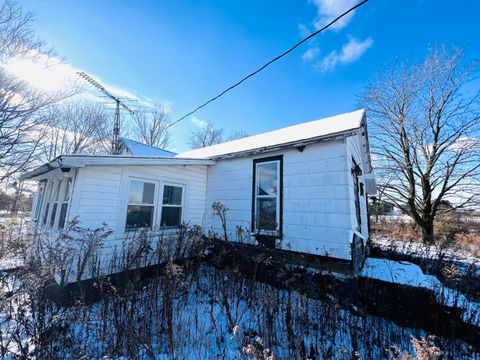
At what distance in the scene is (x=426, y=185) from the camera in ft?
42.2

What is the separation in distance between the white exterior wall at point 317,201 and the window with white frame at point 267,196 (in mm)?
167

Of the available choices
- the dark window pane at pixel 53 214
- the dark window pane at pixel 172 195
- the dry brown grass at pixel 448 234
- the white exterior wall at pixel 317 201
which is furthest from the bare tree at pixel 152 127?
the dry brown grass at pixel 448 234

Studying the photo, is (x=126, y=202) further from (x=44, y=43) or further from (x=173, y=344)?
(x=44, y=43)

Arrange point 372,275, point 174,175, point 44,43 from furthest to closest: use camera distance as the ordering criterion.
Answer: point 44,43, point 174,175, point 372,275

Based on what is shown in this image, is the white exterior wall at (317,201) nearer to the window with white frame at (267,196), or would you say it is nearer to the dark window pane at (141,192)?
the window with white frame at (267,196)

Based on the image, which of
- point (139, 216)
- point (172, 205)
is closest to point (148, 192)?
point (139, 216)

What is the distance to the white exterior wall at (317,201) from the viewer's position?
4.36 metres

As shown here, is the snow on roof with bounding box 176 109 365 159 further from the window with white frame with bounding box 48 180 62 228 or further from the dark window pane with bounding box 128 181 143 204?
the window with white frame with bounding box 48 180 62 228

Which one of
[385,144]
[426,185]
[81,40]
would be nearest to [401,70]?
[385,144]

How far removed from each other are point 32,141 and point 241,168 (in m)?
9.24

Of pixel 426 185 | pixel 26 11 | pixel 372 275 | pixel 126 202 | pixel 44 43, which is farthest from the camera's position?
pixel 426 185

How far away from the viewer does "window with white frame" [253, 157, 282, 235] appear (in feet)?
17.7

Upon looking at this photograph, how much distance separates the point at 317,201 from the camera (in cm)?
473

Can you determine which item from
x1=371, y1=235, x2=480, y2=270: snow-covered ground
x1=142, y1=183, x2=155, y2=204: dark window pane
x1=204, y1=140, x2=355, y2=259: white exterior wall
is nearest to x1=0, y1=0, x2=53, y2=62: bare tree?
x1=142, y1=183, x2=155, y2=204: dark window pane
